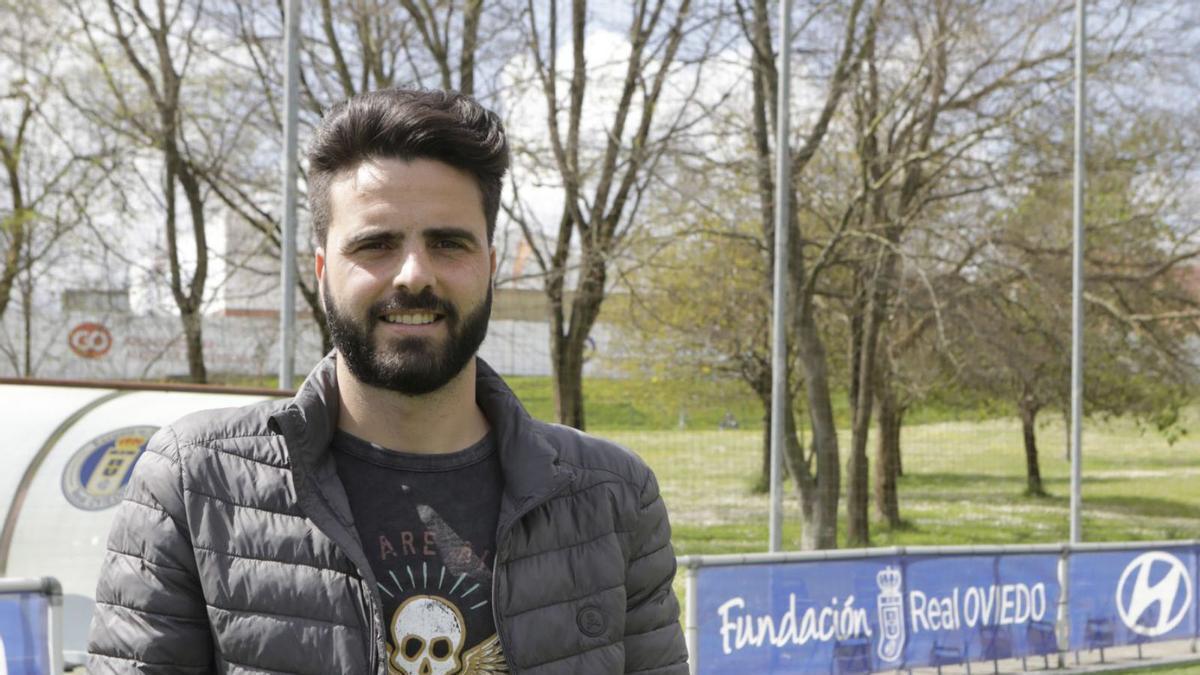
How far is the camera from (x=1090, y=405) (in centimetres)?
1962

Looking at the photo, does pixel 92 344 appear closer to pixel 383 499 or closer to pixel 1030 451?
pixel 383 499

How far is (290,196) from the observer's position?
8.77m

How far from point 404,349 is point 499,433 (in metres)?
0.24

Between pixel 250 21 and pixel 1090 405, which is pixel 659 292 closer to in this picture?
pixel 250 21

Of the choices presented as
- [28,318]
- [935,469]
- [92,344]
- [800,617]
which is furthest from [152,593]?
[935,469]

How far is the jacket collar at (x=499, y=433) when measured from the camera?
1.76 metres

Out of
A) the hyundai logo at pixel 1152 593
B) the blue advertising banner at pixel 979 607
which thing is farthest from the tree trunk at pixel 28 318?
the hyundai logo at pixel 1152 593

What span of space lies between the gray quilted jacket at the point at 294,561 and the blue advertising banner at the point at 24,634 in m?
4.14

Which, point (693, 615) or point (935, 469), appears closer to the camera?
point (693, 615)

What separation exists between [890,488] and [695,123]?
24.5 feet

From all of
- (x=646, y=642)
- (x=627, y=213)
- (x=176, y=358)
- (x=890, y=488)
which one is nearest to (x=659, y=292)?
(x=627, y=213)

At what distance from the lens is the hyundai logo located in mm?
9328

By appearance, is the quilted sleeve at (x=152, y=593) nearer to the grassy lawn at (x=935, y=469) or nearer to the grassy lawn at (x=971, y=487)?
the grassy lawn at (x=935, y=469)

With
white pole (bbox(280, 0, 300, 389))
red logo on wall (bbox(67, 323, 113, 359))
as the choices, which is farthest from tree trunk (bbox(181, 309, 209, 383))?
white pole (bbox(280, 0, 300, 389))
